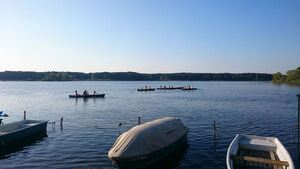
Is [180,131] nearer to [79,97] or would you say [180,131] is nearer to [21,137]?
[21,137]

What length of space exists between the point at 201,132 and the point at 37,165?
18.6 meters

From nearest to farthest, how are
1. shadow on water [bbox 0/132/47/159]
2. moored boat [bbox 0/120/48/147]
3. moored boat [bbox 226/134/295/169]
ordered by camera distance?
moored boat [bbox 226/134/295/169] → shadow on water [bbox 0/132/47/159] → moored boat [bbox 0/120/48/147]

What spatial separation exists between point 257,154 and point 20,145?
22427 millimetres

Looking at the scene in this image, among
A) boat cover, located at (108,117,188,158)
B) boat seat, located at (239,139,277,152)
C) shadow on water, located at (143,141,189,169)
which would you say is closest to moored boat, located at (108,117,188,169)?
boat cover, located at (108,117,188,158)

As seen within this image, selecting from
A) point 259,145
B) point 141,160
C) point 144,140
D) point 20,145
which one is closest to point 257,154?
point 259,145

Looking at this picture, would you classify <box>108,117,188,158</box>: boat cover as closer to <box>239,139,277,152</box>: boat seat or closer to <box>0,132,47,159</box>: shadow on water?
<box>239,139,277,152</box>: boat seat

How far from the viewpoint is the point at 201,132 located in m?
31.2

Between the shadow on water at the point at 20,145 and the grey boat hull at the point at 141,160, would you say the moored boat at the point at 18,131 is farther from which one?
the grey boat hull at the point at 141,160

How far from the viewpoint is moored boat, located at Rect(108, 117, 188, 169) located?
1750cm

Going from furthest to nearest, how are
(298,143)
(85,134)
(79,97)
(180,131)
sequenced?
1. (79,97)
2. (85,134)
3. (298,143)
4. (180,131)

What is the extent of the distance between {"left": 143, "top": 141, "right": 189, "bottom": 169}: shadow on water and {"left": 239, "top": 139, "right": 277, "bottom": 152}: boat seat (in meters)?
5.17

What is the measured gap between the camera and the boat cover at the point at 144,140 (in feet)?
58.0

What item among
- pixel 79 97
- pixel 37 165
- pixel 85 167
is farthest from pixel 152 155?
pixel 79 97

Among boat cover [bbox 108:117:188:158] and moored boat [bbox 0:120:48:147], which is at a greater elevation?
boat cover [bbox 108:117:188:158]
